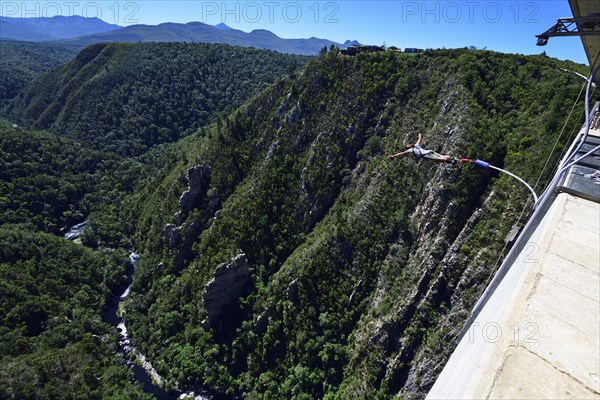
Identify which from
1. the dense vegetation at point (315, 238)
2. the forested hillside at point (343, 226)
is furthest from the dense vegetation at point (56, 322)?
the forested hillside at point (343, 226)

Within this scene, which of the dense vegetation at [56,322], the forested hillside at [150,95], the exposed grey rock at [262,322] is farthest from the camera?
the forested hillside at [150,95]

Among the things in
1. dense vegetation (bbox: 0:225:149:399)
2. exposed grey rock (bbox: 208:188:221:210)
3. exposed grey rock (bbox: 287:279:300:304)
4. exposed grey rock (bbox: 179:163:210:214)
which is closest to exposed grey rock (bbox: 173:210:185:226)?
exposed grey rock (bbox: 179:163:210:214)

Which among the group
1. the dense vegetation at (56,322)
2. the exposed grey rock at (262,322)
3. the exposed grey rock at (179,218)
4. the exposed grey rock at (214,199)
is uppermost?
the exposed grey rock at (214,199)

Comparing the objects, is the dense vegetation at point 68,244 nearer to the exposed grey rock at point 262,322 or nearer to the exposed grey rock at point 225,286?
the exposed grey rock at point 225,286

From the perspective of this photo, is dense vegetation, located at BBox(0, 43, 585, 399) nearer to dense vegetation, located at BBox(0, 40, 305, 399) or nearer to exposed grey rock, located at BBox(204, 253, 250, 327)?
dense vegetation, located at BBox(0, 40, 305, 399)

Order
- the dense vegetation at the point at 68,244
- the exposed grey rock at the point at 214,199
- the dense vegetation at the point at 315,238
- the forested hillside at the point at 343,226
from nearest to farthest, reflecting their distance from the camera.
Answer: the forested hillside at the point at 343,226 < the dense vegetation at the point at 315,238 < the dense vegetation at the point at 68,244 < the exposed grey rock at the point at 214,199

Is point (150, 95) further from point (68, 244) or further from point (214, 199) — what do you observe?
point (214, 199)

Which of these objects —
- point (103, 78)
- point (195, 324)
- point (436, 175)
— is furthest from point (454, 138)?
point (103, 78)
